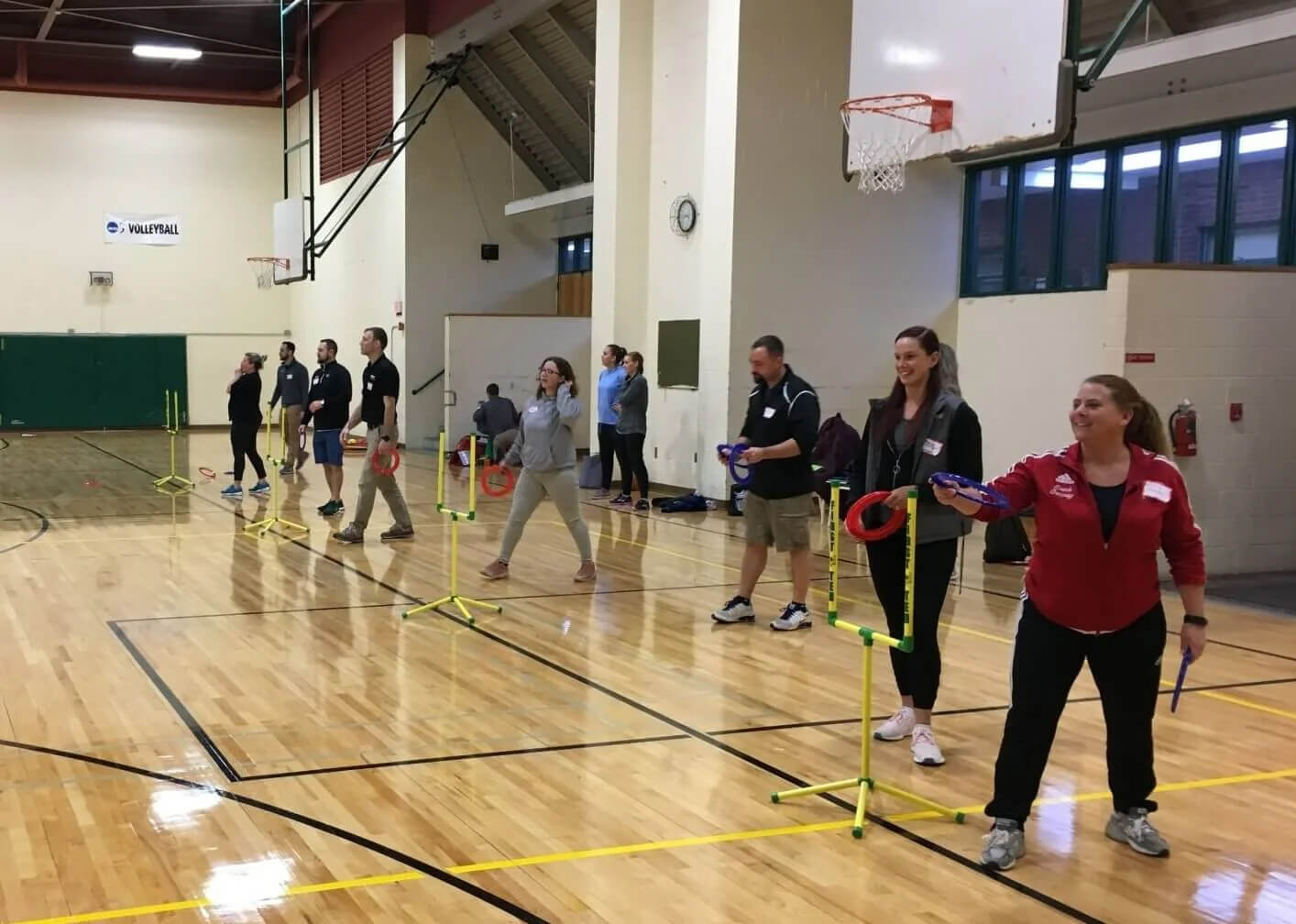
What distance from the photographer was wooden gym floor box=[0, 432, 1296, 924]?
3824 mm

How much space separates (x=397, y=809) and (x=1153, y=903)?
2453mm

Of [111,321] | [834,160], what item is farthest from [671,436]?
[111,321]

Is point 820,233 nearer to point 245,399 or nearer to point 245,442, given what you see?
point 245,399

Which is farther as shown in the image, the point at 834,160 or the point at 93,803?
the point at 834,160

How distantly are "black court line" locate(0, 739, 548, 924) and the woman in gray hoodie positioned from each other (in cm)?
379

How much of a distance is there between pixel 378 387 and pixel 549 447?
2.24 meters

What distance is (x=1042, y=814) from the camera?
179 inches

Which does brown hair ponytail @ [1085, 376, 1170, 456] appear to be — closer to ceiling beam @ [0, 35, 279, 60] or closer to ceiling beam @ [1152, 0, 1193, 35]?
ceiling beam @ [1152, 0, 1193, 35]

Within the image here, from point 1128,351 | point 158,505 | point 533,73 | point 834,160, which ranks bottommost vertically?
point 158,505

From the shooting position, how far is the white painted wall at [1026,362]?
12.1 meters

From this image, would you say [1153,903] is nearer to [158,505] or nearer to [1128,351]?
[1128,351]

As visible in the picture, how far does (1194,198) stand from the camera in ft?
37.3

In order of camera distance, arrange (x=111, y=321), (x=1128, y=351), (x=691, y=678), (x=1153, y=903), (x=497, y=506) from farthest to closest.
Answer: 1. (x=111, y=321)
2. (x=497, y=506)
3. (x=1128, y=351)
4. (x=691, y=678)
5. (x=1153, y=903)

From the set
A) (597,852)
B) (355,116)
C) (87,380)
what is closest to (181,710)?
(597,852)
